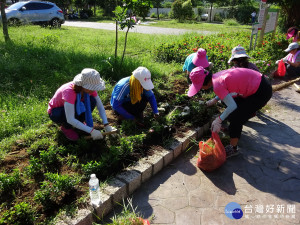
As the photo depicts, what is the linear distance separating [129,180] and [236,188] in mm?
1198

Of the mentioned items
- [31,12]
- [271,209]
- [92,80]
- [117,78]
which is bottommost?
[271,209]

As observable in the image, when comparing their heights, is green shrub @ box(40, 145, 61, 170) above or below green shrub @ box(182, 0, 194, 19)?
below

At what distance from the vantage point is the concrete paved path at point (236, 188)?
2.31 metres

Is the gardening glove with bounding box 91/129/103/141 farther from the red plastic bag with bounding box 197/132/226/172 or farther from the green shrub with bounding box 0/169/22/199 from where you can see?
the red plastic bag with bounding box 197/132/226/172

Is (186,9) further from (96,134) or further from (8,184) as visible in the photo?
(8,184)

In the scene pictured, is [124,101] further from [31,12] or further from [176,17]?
[176,17]

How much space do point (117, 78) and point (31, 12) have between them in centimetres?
1082

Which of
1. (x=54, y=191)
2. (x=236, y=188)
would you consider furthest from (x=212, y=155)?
(x=54, y=191)

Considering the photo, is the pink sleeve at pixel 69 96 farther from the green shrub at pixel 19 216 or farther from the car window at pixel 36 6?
the car window at pixel 36 6

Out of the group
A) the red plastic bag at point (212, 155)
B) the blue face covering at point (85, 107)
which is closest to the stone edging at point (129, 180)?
the red plastic bag at point (212, 155)

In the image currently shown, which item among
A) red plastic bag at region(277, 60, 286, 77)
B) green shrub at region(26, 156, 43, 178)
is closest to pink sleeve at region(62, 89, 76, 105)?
green shrub at region(26, 156, 43, 178)

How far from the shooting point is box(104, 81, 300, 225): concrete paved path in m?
2.31

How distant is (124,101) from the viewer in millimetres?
3461

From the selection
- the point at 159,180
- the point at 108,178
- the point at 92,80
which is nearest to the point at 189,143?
the point at 159,180
